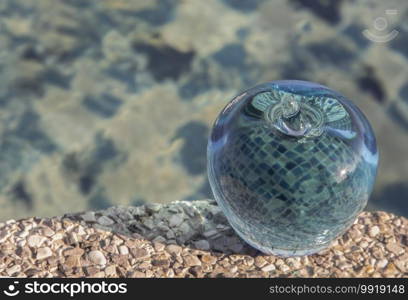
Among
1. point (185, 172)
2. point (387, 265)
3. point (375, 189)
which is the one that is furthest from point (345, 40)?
point (387, 265)

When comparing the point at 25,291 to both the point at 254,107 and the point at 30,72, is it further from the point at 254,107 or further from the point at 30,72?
the point at 30,72

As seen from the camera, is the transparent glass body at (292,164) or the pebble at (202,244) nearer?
the transparent glass body at (292,164)

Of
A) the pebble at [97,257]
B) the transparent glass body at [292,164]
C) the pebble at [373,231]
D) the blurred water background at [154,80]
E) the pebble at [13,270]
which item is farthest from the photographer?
the blurred water background at [154,80]

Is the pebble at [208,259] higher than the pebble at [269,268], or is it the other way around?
the pebble at [208,259]

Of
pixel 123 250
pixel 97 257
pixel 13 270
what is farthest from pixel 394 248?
pixel 13 270

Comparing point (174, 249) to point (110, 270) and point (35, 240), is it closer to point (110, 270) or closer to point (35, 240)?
point (110, 270)

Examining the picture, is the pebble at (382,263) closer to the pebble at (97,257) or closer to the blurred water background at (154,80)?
the blurred water background at (154,80)

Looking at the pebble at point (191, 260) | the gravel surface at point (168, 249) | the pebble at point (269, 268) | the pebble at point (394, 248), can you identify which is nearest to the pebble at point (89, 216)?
the gravel surface at point (168, 249)
